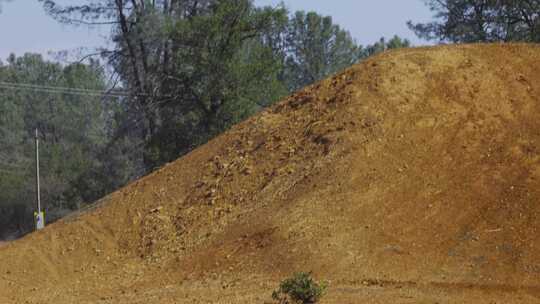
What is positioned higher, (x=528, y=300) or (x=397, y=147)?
(x=397, y=147)

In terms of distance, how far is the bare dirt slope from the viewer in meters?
11.5

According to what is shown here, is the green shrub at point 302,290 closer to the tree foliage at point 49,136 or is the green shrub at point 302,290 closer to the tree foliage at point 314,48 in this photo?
the tree foliage at point 49,136

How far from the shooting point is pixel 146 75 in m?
29.8

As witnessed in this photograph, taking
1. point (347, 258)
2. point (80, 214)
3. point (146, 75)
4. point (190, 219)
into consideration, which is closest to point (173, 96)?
point (146, 75)

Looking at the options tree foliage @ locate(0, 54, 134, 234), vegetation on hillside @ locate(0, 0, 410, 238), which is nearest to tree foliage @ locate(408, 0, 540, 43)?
vegetation on hillside @ locate(0, 0, 410, 238)

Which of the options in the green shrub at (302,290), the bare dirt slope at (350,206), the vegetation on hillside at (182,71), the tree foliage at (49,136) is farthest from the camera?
the tree foliage at (49,136)

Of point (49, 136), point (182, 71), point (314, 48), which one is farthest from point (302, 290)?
point (49, 136)

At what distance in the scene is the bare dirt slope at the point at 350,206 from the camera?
37.9ft

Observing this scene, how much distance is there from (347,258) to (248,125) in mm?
5876

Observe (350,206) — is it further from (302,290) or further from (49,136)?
(49,136)

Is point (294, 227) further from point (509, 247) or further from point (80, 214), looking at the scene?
point (80, 214)

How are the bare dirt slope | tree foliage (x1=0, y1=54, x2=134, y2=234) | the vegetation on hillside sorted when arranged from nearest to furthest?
1. the bare dirt slope
2. the vegetation on hillside
3. tree foliage (x1=0, y1=54, x2=134, y2=234)

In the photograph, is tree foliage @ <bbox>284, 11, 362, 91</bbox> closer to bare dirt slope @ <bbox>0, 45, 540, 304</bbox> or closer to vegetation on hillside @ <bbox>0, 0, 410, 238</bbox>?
vegetation on hillside @ <bbox>0, 0, 410, 238</bbox>

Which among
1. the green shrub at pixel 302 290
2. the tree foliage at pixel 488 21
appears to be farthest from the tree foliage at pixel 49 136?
the green shrub at pixel 302 290
